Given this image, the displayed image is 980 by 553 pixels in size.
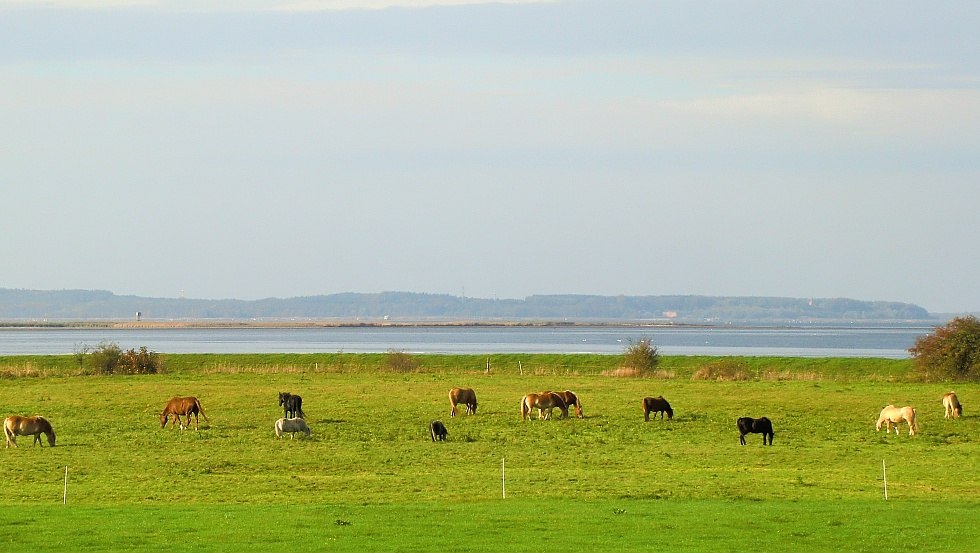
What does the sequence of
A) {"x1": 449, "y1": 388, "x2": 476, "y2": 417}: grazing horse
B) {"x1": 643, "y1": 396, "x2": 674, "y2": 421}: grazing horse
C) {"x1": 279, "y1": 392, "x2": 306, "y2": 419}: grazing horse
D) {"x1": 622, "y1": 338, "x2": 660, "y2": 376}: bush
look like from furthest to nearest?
{"x1": 622, "y1": 338, "x2": 660, "y2": 376}: bush < {"x1": 449, "y1": 388, "x2": 476, "y2": 417}: grazing horse < {"x1": 643, "y1": 396, "x2": 674, "y2": 421}: grazing horse < {"x1": 279, "y1": 392, "x2": 306, "y2": 419}: grazing horse

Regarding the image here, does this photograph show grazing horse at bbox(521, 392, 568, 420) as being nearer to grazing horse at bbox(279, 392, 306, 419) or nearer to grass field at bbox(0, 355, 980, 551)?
grass field at bbox(0, 355, 980, 551)

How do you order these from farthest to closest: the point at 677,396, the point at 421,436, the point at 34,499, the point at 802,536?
the point at 677,396 → the point at 421,436 → the point at 34,499 → the point at 802,536

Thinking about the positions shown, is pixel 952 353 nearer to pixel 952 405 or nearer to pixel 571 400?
pixel 952 405

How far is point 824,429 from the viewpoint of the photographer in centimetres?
4150

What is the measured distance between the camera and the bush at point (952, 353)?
2488 inches

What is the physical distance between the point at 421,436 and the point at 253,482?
402 inches

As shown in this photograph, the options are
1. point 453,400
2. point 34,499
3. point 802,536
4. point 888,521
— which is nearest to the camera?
point 802,536

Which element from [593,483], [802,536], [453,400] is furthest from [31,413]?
[802,536]

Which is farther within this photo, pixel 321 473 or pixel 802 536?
pixel 321 473

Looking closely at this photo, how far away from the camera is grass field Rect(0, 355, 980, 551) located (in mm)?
21656

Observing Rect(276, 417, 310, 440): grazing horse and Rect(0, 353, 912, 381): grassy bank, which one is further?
Rect(0, 353, 912, 381): grassy bank

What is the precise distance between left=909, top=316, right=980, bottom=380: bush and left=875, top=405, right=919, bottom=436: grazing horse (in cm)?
2383

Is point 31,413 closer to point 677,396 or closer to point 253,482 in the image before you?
point 253,482

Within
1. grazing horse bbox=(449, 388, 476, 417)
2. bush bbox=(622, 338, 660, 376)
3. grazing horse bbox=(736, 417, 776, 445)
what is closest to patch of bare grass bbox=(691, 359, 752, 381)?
bush bbox=(622, 338, 660, 376)
